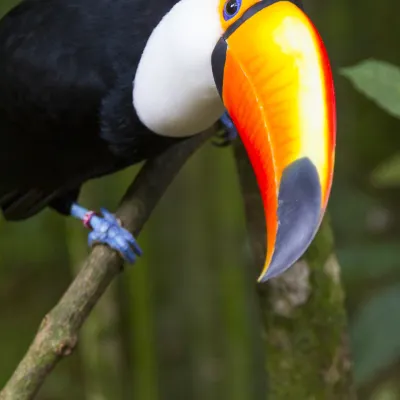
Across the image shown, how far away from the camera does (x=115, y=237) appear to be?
3.75 ft

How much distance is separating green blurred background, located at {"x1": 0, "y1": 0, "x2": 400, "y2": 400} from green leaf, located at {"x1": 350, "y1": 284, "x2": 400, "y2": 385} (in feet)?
1.27

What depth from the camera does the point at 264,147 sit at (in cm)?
81

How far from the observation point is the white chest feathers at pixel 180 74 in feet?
3.22

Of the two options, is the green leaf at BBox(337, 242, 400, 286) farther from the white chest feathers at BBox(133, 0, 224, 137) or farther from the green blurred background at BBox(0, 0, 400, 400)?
the white chest feathers at BBox(133, 0, 224, 137)

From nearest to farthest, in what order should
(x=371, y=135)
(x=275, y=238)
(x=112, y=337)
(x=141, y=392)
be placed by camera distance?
1. (x=275, y=238)
2. (x=141, y=392)
3. (x=112, y=337)
4. (x=371, y=135)

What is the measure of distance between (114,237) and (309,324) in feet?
1.00

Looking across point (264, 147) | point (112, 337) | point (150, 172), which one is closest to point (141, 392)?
point (112, 337)

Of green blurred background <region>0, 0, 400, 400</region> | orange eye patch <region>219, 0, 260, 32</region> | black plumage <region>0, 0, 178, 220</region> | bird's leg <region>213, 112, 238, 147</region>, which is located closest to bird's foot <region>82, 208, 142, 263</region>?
black plumage <region>0, 0, 178, 220</region>

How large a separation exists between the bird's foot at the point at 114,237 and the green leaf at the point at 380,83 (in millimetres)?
392

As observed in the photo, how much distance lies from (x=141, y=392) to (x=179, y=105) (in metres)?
0.72

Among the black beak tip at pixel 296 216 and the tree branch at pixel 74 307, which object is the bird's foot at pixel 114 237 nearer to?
the tree branch at pixel 74 307

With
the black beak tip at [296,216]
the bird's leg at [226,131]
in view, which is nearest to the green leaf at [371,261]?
the bird's leg at [226,131]

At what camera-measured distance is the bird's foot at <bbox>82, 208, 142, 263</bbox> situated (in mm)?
1122

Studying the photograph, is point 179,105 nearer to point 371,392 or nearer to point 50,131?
point 50,131
